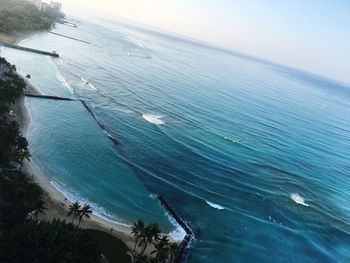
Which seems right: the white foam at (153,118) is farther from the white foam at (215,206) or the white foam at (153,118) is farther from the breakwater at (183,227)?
the breakwater at (183,227)

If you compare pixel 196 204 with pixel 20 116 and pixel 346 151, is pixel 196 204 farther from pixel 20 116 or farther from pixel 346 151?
pixel 346 151

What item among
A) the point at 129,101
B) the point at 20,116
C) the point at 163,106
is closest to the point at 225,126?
the point at 163,106

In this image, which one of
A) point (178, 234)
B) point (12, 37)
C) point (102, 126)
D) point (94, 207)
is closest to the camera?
point (178, 234)

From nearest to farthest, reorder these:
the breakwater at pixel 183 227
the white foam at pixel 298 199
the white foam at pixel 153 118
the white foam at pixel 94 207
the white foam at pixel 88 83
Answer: the breakwater at pixel 183 227 < the white foam at pixel 94 207 < the white foam at pixel 298 199 < the white foam at pixel 153 118 < the white foam at pixel 88 83

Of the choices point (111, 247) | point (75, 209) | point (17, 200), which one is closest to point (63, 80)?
point (17, 200)

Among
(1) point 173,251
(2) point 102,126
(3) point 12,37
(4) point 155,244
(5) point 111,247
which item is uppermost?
(3) point 12,37

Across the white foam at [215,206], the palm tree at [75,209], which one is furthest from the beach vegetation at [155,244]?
the white foam at [215,206]

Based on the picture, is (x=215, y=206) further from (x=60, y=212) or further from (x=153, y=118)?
(x=153, y=118)
